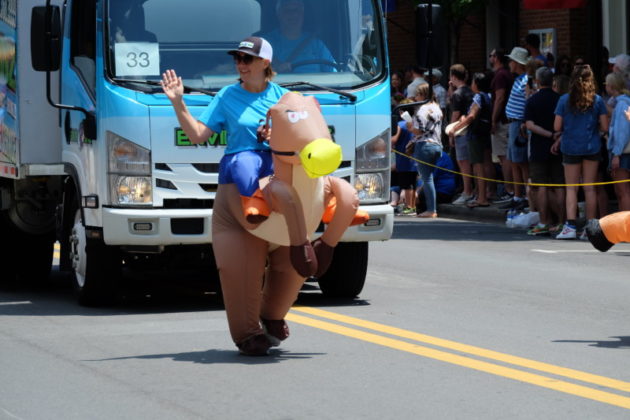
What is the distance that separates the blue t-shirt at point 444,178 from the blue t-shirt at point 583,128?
4.93m

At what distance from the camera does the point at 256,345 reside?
865cm

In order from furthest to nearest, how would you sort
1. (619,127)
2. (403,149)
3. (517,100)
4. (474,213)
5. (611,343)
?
(403,149), (474,213), (517,100), (619,127), (611,343)

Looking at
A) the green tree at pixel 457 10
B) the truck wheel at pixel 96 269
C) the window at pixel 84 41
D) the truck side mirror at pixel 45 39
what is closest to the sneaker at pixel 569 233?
the green tree at pixel 457 10

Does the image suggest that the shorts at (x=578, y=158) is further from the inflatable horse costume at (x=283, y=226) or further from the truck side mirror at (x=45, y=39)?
the inflatable horse costume at (x=283, y=226)

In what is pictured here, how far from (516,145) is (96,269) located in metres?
9.02

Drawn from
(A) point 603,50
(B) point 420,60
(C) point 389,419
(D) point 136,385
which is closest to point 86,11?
(B) point 420,60

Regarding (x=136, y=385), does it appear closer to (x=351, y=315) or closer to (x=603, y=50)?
(x=351, y=315)

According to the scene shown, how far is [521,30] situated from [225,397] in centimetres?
1998

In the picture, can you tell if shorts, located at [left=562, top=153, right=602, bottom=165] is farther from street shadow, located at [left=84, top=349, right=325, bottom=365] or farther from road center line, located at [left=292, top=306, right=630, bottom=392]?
street shadow, located at [left=84, top=349, right=325, bottom=365]

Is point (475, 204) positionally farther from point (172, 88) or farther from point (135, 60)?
point (172, 88)

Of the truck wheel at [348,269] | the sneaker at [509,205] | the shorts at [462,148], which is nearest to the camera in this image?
the truck wheel at [348,269]

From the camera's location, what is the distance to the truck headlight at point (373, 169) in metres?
10.9

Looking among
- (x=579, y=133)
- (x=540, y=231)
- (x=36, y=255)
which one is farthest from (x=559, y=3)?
(x=36, y=255)

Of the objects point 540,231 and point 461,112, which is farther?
point 461,112
